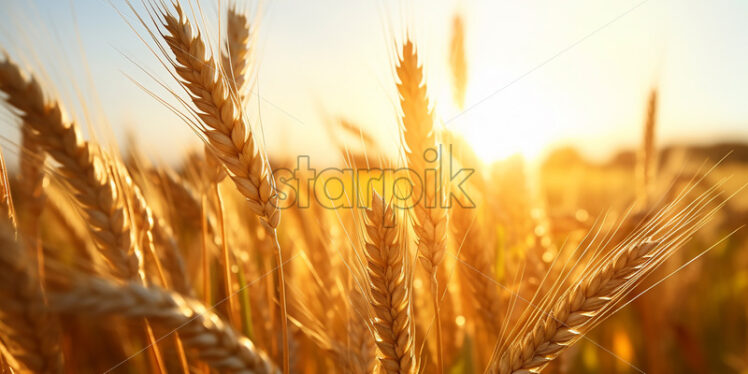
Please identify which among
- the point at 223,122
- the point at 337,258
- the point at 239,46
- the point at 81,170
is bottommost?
the point at 337,258

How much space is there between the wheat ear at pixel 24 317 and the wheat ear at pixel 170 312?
42mm

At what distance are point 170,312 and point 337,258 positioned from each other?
0.89 meters

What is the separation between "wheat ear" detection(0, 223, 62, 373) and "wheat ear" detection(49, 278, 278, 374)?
0.04 meters

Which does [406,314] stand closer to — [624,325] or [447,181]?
[447,181]

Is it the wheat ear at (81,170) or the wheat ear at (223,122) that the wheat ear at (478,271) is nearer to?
the wheat ear at (223,122)

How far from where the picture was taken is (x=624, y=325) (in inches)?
81.7

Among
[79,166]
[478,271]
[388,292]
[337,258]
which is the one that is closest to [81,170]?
[79,166]

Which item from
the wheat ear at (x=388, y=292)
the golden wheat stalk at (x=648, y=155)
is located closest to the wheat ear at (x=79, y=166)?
the wheat ear at (x=388, y=292)

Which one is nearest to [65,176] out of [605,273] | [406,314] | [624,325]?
[406,314]

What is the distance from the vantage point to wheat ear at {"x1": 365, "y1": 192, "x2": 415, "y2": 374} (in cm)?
77

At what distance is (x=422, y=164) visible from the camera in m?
0.96

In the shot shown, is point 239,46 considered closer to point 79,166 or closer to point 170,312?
point 79,166

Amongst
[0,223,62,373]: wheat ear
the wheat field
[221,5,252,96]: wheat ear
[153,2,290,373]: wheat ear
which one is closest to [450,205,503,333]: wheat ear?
the wheat field

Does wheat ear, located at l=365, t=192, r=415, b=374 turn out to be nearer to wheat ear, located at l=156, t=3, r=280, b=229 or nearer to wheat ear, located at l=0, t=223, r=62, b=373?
wheat ear, located at l=156, t=3, r=280, b=229
